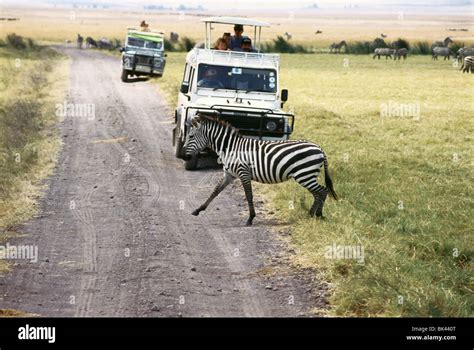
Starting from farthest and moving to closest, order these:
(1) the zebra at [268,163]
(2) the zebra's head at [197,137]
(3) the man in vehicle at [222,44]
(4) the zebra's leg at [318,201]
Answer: (3) the man in vehicle at [222,44] → (2) the zebra's head at [197,137] → (1) the zebra at [268,163] → (4) the zebra's leg at [318,201]

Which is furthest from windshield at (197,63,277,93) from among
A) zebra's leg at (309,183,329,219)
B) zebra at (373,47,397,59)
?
zebra at (373,47,397,59)

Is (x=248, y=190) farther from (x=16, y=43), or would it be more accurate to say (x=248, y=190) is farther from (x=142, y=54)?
(x=16, y=43)

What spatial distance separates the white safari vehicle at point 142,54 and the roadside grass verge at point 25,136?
288 cm

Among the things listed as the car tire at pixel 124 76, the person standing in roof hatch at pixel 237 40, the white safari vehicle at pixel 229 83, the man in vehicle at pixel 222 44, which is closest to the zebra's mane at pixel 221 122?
the white safari vehicle at pixel 229 83

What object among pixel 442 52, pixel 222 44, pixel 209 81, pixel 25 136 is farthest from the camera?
pixel 442 52

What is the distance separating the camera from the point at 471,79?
43.0m

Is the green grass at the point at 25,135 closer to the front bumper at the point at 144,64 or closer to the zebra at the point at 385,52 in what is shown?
the front bumper at the point at 144,64

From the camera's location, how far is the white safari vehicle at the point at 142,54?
36688 millimetres

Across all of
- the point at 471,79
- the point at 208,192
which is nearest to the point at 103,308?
the point at 208,192

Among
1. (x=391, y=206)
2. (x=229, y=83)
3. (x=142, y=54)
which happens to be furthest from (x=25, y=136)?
(x=142, y=54)

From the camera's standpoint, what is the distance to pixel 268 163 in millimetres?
13055

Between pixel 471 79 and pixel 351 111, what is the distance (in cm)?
1663

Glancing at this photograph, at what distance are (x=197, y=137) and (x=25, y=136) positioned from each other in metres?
7.46
